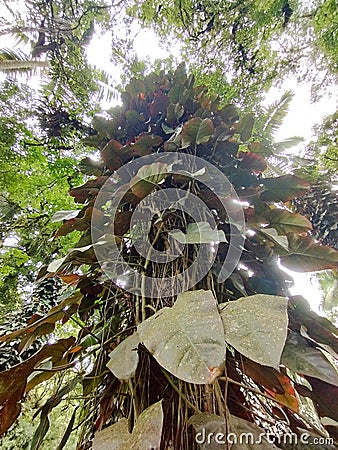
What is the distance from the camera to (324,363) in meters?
0.36

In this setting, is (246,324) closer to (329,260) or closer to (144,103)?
(329,260)

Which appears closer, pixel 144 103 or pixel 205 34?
pixel 144 103

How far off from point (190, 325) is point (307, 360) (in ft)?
0.66

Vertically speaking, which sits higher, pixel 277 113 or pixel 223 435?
pixel 277 113

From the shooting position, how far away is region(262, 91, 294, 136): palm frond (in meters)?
1.72

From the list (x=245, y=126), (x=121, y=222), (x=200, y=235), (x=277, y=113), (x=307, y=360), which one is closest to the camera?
(x=307, y=360)

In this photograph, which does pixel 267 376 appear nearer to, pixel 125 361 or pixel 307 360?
pixel 307 360

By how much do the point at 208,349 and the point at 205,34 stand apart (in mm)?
2312

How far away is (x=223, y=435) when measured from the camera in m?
0.30

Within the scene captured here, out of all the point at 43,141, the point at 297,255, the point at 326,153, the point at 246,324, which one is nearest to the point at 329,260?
the point at 297,255

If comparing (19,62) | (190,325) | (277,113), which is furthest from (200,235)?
(19,62)

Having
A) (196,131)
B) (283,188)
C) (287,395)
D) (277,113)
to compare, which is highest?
(277,113)

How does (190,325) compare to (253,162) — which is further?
(253,162)

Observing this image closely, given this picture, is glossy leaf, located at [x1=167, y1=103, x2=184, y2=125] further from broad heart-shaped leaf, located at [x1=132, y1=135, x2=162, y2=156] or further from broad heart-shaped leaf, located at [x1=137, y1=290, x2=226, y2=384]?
broad heart-shaped leaf, located at [x1=137, y1=290, x2=226, y2=384]
